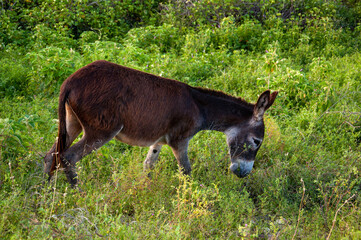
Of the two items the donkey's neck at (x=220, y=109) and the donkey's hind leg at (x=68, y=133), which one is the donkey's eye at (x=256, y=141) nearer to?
the donkey's neck at (x=220, y=109)

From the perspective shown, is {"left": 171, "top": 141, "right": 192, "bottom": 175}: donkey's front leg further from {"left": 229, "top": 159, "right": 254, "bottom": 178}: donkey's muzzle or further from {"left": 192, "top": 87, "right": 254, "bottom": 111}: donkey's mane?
{"left": 192, "top": 87, "right": 254, "bottom": 111}: donkey's mane

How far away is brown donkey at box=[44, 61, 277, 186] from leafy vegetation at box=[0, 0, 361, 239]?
294 millimetres

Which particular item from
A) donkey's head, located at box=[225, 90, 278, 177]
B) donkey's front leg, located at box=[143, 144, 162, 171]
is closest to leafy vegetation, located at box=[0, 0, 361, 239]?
donkey's front leg, located at box=[143, 144, 162, 171]

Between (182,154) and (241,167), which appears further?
(241,167)

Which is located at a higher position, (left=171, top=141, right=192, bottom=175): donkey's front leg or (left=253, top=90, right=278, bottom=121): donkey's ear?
(left=253, top=90, right=278, bottom=121): donkey's ear

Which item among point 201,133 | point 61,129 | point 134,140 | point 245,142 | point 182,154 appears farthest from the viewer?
point 201,133

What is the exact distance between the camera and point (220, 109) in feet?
17.3

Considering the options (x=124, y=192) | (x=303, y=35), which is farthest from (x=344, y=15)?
(x=124, y=192)

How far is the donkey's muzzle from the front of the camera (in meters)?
5.26

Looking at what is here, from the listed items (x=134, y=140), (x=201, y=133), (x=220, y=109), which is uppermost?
(x=220, y=109)

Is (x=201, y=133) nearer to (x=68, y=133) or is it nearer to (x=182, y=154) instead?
(x=182, y=154)

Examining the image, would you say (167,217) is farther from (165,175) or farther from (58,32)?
(58,32)

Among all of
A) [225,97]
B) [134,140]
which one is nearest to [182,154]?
[134,140]

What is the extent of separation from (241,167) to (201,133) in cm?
121
